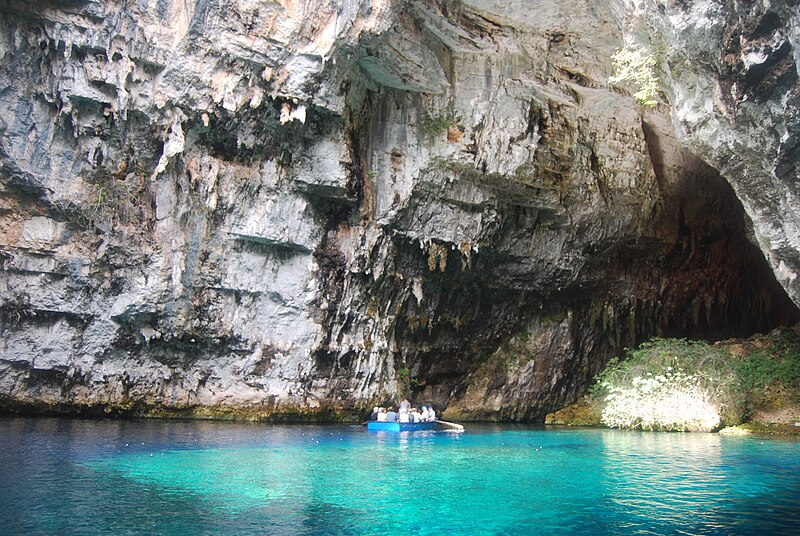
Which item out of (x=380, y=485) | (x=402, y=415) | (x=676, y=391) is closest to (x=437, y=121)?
(x=402, y=415)

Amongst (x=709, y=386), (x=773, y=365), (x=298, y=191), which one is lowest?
(x=709, y=386)

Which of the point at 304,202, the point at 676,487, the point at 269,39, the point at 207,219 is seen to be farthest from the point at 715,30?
the point at 207,219

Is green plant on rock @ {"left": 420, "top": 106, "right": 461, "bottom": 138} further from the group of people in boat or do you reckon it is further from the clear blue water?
the clear blue water

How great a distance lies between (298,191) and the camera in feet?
59.0

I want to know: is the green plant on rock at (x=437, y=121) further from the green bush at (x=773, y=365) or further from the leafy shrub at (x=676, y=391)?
the green bush at (x=773, y=365)

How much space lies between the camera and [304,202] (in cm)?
1816

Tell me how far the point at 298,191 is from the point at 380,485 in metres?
10.9

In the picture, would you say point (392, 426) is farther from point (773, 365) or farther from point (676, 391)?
point (773, 365)

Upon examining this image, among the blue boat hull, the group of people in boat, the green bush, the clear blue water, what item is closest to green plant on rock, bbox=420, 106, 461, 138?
the group of people in boat

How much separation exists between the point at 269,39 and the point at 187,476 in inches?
412

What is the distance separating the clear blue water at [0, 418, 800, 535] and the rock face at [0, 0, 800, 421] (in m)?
4.19

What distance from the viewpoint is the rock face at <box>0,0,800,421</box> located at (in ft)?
51.6

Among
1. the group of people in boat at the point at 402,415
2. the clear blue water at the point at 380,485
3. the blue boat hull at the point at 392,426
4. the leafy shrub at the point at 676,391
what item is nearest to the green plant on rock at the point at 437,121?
the group of people in boat at the point at 402,415

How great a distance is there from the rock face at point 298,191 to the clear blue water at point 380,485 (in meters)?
4.19
